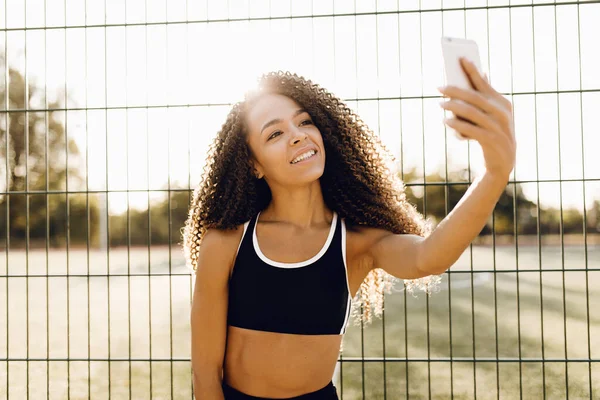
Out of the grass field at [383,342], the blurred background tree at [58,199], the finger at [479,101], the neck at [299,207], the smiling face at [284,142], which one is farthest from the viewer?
the blurred background tree at [58,199]

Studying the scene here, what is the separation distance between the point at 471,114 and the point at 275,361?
90 centimetres

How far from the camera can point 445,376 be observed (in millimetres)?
6891

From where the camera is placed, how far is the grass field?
10.2 feet

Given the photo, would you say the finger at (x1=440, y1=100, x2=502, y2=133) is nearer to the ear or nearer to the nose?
the nose

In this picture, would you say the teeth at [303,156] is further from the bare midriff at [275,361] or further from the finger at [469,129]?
the finger at [469,129]

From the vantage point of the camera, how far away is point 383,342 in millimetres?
2791

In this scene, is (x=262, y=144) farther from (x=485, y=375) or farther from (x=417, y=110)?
(x=485, y=375)

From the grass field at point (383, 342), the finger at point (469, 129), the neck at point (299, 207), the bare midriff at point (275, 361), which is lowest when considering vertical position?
the grass field at point (383, 342)

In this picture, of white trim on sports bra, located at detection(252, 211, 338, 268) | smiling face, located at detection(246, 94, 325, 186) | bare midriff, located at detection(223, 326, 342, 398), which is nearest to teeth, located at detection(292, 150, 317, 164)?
smiling face, located at detection(246, 94, 325, 186)

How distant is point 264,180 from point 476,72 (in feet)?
2.98

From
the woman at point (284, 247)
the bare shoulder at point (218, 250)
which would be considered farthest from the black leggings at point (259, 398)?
the bare shoulder at point (218, 250)

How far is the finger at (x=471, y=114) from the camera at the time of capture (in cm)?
97

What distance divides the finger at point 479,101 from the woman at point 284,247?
502 millimetres

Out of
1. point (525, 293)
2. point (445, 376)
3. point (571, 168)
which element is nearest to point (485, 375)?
point (445, 376)
